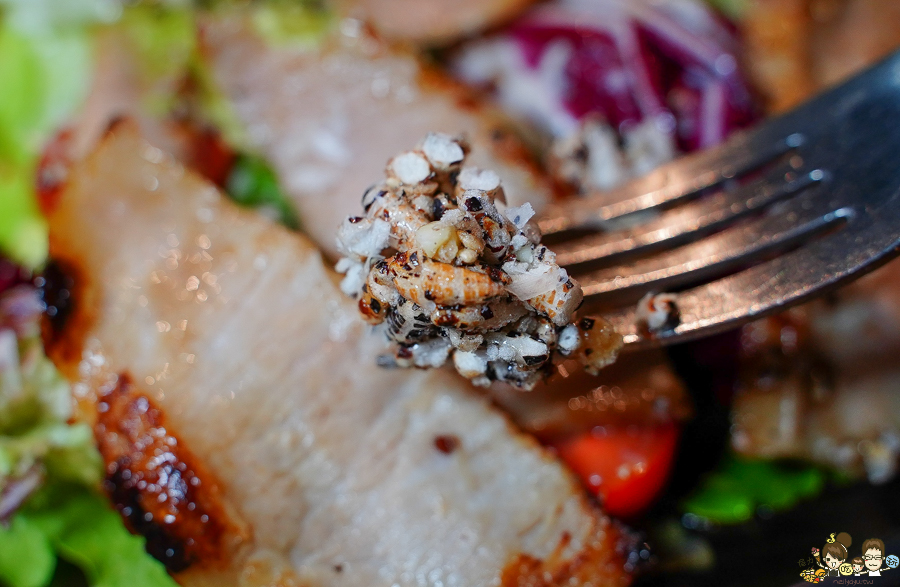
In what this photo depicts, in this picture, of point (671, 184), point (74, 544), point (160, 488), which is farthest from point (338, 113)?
point (74, 544)

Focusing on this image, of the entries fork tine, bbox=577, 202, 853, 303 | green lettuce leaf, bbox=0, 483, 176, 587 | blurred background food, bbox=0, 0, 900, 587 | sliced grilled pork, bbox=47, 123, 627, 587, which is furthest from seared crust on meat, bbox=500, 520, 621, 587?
green lettuce leaf, bbox=0, 483, 176, 587

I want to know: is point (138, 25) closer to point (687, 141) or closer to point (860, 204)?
point (687, 141)

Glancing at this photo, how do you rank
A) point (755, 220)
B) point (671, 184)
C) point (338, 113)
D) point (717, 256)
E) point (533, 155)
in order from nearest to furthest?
point (717, 256) < point (755, 220) < point (671, 184) < point (338, 113) < point (533, 155)

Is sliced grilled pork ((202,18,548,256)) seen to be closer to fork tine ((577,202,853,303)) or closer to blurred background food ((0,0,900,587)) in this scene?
blurred background food ((0,0,900,587))

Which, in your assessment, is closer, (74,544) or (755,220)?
(755,220)

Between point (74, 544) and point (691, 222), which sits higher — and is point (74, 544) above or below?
below

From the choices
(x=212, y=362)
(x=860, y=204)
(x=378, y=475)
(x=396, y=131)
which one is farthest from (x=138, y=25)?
(x=860, y=204)

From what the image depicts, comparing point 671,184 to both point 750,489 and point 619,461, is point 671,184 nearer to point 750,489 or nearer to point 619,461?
point 619,461

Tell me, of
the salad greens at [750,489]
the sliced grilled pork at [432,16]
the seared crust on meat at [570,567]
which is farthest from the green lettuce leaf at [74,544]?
the sliced grilled pork at [432,16]
